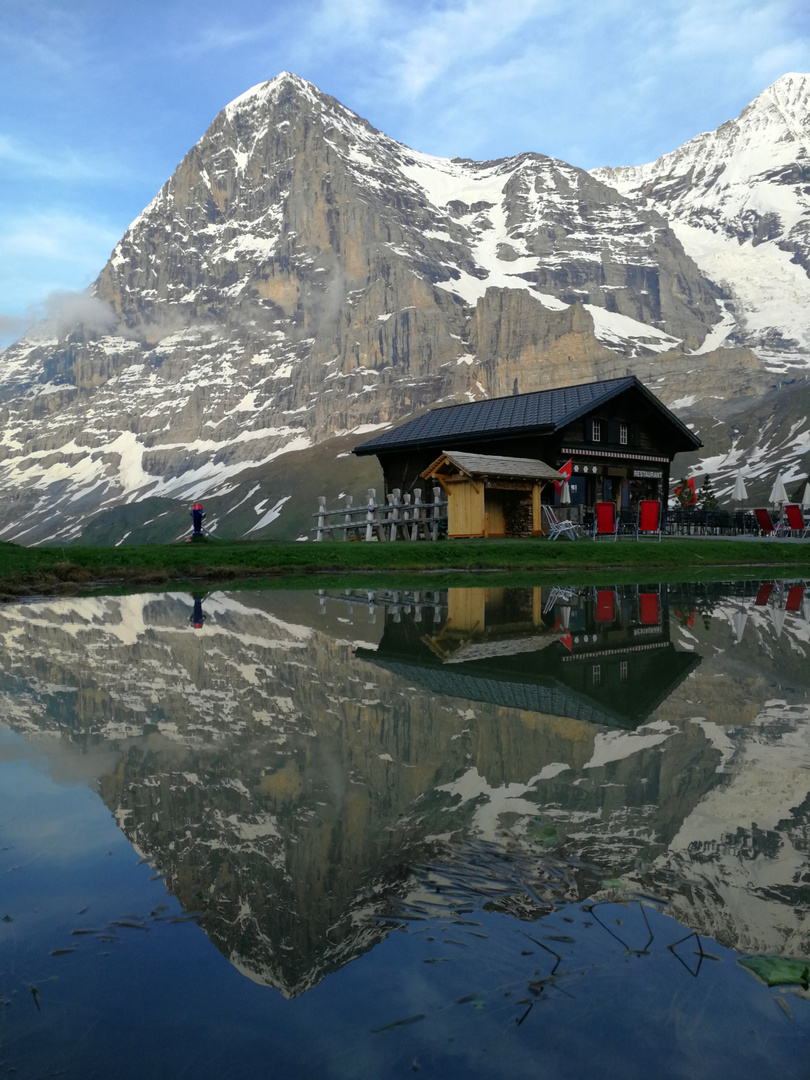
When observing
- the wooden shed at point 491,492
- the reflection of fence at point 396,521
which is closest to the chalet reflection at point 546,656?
the wooden shed at point 491,492

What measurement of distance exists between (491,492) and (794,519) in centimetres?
1672

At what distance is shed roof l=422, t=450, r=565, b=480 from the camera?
34.0m

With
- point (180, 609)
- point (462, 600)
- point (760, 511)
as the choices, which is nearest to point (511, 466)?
point (760, 511)

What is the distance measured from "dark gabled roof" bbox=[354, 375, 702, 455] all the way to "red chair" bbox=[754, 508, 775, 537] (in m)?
5.60

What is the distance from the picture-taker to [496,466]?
35.4 meters

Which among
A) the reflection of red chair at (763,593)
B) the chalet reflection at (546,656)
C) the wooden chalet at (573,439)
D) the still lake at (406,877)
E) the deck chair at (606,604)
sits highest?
the wooden chalet at (573,439)

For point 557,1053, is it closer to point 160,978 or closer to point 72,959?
point 160,978

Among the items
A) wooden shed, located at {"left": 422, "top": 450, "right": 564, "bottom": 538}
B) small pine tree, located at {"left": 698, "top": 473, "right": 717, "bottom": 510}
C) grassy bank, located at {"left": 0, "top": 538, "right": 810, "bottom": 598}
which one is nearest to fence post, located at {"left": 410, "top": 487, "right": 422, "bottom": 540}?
wooden shed, located at {"left": 422, "top": 450, "right": 564, "bottom": 538}

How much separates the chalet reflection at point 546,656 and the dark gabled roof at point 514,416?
980 inches

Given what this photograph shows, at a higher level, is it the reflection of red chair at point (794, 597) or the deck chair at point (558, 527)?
the deck chair at point (558, 527)

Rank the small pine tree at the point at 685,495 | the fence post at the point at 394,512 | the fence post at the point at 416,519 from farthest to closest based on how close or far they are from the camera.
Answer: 1. the small pine tree at the point at 685,495
2. the fence post at the point at 394,512
3. the fence post at the point at 416,519

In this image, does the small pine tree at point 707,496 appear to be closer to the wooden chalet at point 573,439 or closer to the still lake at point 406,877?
the wooden chalet at point 573,439

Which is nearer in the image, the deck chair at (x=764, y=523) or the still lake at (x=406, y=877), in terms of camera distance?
the still lake at (x=406, y=877)

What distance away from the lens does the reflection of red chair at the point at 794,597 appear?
15.4 meters
